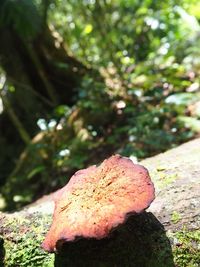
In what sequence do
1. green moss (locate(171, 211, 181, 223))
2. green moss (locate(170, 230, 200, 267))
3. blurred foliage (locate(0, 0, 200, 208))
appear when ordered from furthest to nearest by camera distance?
blurred foliage (locate(0, 0, 200, 208)) < green moss (locate(171, 211, 181, 223)) < green moss (locate(170, 230, 200, 267))

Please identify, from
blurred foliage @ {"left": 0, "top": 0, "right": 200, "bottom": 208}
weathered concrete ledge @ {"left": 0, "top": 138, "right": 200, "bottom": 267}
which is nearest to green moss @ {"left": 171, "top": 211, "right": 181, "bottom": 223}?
weathered concrete ledge @ {"left": 0, "top": 138, "right": 200, "bottom": 267}

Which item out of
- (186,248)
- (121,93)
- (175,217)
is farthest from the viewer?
(121,93)

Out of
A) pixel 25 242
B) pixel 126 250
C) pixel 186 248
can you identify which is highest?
pixel 25 242

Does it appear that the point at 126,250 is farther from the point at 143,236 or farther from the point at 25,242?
the point at 25,242

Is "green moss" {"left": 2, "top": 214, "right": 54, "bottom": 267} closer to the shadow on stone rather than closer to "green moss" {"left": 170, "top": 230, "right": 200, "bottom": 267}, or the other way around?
the shadow on stone

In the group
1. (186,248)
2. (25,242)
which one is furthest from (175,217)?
(25,242)

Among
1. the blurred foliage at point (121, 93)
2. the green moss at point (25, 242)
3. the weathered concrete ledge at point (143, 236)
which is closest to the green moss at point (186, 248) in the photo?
the weathered concrete ledge at point (143, 236)

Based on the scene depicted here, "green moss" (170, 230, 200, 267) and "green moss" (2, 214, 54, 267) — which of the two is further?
"green moss" (2, 214, 54, 267)

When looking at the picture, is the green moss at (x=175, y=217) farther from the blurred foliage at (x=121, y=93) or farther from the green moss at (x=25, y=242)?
the blurred foliage at (x=121, y=93)
